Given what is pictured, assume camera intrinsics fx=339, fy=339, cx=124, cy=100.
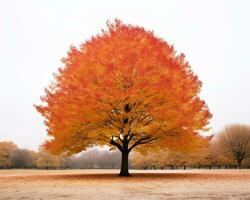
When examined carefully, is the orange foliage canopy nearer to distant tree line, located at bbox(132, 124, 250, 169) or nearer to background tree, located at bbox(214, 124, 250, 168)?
distant tree line, located at bbox(132, 124, 250, 169)

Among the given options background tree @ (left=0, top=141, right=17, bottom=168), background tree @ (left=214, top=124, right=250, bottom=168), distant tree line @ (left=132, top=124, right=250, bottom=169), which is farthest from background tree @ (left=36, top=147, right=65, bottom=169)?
background tree @ (left=214, top=124, right=250, bottom=168)

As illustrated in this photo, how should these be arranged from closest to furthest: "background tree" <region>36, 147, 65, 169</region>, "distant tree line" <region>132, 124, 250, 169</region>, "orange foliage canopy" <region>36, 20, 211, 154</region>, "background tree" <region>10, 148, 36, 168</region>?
"orange foliage canopy" <region>36, 20, 211, 154</region>
"distant tree line" <region>132, 124, 250, 169</region>
"background tree" <region>36, 147, 65, 169</region>
"background tree" <region>10, 148, 36, 168</region>

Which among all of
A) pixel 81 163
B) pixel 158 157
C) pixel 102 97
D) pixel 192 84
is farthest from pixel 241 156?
pixel 81 163

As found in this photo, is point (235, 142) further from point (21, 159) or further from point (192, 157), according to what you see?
point (21, 159)

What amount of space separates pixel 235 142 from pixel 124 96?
195ft

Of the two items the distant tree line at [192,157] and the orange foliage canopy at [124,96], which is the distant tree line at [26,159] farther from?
the orange foliage canopy at [124,96]

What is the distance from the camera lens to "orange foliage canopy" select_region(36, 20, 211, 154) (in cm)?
2625

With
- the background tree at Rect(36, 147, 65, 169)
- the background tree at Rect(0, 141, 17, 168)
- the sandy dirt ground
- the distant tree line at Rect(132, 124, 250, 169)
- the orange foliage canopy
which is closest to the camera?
the sandy dirt ground

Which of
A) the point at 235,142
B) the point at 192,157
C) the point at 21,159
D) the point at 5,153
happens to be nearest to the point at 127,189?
the point at 235,142

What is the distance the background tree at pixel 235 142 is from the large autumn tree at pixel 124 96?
53.6m

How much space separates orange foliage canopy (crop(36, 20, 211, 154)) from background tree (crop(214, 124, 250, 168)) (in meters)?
53.9

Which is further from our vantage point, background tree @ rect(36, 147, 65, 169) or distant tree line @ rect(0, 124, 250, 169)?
background tree @ rect(36, 147, 65, 169)

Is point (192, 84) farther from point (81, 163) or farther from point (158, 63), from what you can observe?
point (81, 163)

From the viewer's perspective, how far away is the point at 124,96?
25953 mm
